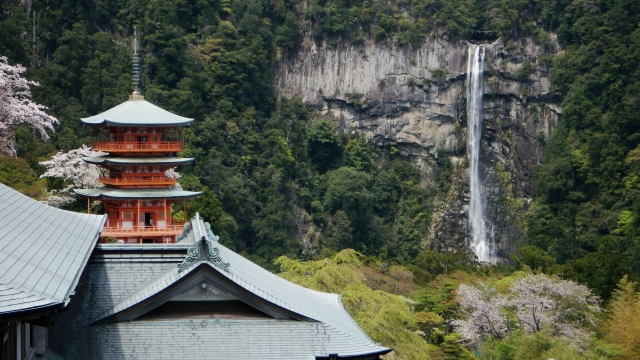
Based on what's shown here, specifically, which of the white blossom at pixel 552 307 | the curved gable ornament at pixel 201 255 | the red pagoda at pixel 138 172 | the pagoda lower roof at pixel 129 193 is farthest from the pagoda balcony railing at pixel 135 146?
the curved gable ornament at pixel 201 255

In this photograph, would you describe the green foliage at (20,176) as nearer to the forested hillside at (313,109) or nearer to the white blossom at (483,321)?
the forested hillside at (313,109)

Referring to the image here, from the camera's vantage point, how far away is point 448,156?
68000mm

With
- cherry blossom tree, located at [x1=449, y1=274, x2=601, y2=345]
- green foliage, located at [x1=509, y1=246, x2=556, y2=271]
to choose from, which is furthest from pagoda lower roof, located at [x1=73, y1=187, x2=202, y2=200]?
green foliage, located at [x1=509, y1=246, x2=556, y2=271]

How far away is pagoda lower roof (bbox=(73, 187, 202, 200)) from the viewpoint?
3503cm

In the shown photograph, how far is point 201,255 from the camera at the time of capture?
1182 cm

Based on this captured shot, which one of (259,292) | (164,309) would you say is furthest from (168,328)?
(259,292)

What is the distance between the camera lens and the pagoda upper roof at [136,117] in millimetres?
35906

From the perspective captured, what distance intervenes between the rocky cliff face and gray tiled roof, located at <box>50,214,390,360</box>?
53.8m

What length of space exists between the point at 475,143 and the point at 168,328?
56924 millimetres

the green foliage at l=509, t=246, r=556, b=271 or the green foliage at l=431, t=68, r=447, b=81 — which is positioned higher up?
the green foliage at l=431, t=68, r=447, b=81

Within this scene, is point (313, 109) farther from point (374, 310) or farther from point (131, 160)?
point (374, 310)

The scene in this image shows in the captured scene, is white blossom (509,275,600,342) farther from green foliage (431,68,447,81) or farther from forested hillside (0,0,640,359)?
green foliage (431,68,447,81)

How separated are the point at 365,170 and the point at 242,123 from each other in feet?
28.2

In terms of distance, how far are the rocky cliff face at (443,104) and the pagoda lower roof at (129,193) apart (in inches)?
1250
